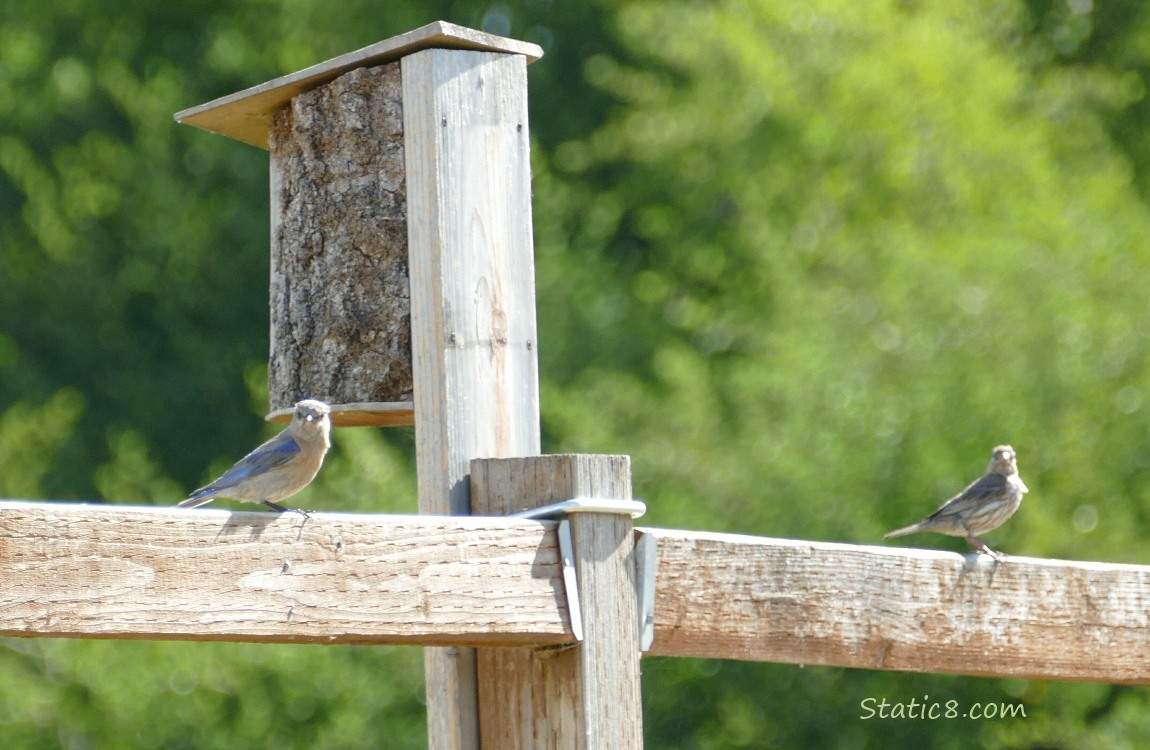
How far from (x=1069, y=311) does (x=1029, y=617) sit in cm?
598

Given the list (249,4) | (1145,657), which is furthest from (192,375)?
(1145,657)

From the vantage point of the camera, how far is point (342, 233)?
3523 millimetres

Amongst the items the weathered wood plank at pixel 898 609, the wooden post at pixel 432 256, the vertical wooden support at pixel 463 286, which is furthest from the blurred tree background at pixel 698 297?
the vertical wooden support at pixel 463 286

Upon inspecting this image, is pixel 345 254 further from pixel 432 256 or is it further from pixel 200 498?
pixel 200 498

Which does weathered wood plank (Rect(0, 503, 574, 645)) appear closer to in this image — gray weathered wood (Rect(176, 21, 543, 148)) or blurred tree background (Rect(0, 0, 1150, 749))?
gray weathered wood (Rect(176, 21, 543, 148))

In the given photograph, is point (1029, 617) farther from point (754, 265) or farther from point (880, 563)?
point (754, 265)

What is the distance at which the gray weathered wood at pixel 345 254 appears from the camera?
3.40m

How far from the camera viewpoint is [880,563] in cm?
289

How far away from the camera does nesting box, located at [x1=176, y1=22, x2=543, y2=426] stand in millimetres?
3381

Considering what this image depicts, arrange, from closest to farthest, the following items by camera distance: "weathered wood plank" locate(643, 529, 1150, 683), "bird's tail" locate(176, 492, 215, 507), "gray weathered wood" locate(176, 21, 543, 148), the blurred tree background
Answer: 1. "weathered wood plank" locate(643, 529, 1150, 683)
2. "gray weathered wood" locate(176, 21, 543, 148)
3. "bird's tail" locate(176, 492, 215, 507)
4. the blurred tree background

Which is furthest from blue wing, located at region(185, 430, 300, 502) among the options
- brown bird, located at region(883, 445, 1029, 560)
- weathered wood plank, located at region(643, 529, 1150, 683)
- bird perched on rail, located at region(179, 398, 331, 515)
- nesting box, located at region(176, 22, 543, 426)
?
brown bird, located at region(883, 445, 1029, 560)

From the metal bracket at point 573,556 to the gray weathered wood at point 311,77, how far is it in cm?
97

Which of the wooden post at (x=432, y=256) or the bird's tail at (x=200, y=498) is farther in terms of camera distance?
the bird's tail at (x=200, y=498)

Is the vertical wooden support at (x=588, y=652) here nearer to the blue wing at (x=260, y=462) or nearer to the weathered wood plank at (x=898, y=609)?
the weathered wood plank at (x=898, y=609)
